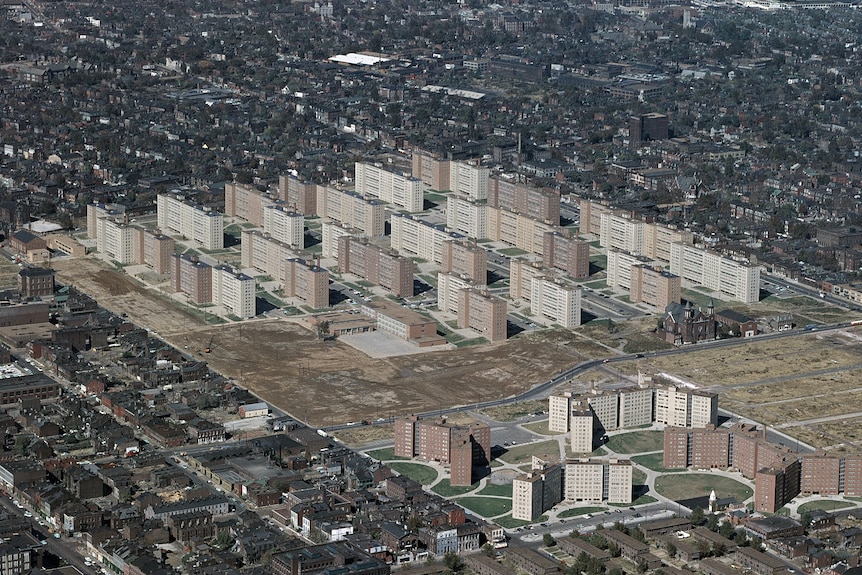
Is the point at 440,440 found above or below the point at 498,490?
above

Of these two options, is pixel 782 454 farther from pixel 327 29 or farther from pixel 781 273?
pixel 327 29

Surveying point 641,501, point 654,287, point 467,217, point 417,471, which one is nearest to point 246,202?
point 467,217

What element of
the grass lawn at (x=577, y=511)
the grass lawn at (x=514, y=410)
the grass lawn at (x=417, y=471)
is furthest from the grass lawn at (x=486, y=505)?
the grass lawn at (x=514, y=410)

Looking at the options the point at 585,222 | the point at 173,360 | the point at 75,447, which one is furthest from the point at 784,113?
the point at 75,447

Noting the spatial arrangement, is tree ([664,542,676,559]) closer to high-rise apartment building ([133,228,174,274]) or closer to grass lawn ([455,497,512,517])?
grass lawn ([455,497,512,517])

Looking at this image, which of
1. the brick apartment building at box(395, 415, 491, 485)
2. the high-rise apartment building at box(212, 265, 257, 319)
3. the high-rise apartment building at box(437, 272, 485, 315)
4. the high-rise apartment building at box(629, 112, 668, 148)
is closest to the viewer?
the brick apartment building at box(395, 415, 491, 485)

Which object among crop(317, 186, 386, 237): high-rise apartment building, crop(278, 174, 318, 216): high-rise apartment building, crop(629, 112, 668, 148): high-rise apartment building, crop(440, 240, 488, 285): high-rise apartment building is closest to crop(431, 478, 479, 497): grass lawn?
crop(440, 240, 488, 285): high-rise apartment building

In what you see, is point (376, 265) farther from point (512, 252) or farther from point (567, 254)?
point (512, 252)
